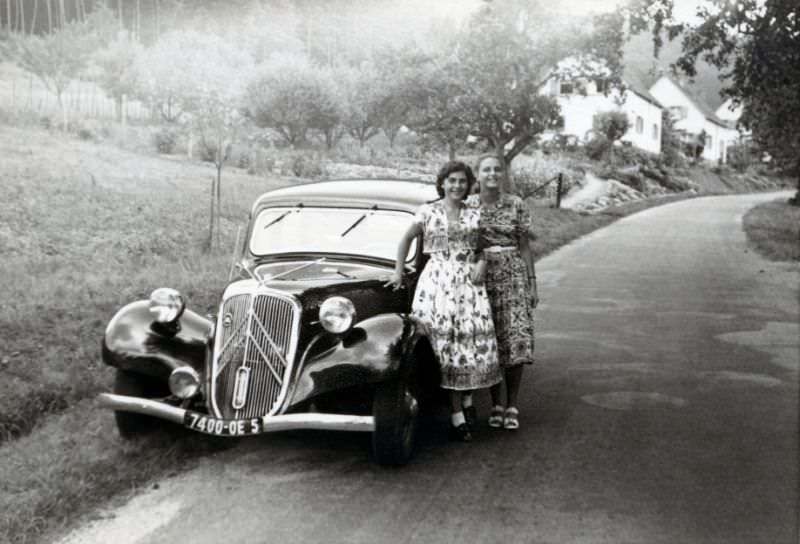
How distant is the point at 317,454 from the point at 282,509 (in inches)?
32.5

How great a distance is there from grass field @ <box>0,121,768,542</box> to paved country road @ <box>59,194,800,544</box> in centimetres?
33

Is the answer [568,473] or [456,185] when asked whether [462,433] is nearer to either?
[568,473]

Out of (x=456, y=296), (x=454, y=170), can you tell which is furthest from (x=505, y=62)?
(x=456, y=296)

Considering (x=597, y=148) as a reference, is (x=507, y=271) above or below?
below

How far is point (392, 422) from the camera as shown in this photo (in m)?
4.23

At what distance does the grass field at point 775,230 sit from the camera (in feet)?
51.2

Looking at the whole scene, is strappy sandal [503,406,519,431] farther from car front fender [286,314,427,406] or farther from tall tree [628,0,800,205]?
tall tree [628,0,800,205]

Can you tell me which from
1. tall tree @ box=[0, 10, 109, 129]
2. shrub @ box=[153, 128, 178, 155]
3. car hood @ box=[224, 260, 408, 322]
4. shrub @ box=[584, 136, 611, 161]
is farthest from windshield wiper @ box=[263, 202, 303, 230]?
shrub @ box=[584, 136, 611, 161]

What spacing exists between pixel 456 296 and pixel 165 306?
1769mm

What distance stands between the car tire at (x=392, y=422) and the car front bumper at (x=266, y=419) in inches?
2.9

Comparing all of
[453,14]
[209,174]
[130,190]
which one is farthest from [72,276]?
[453,14]

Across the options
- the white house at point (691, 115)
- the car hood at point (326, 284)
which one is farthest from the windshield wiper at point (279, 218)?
the white house at point (691, 115)

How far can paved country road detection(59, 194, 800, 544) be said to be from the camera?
3611 millimetres

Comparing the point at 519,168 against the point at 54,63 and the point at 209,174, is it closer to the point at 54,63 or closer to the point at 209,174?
the point at 209,174
